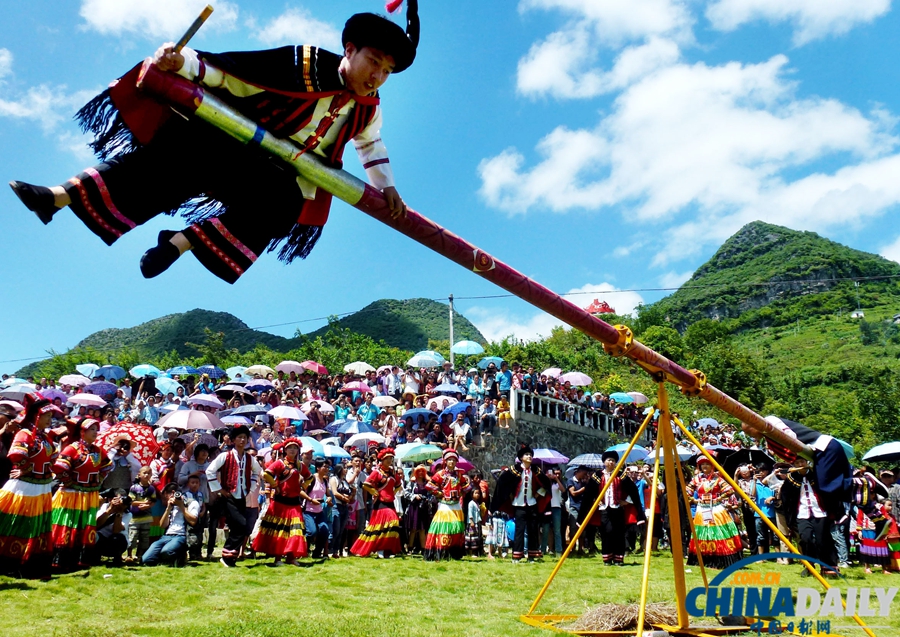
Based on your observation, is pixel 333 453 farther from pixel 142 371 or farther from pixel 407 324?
pixel 407 324

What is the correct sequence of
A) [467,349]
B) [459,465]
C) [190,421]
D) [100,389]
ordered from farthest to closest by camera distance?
[467,349], [100,389], [459,465], [190,421]


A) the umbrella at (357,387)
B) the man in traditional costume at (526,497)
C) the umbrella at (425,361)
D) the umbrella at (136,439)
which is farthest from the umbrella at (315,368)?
the umbrella at (136,439)

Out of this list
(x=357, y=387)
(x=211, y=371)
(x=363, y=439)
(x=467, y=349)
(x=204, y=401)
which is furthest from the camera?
(x=467, y=349)

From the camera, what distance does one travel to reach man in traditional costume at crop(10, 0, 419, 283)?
2830 millimetres

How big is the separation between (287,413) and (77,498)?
650 centimetres

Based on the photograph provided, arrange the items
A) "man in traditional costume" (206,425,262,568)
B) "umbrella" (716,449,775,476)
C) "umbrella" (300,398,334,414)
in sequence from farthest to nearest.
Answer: "umbrella" (300,398,334,414) → "umbrella" (716,449,775,476) → "man in traditional costume" (206,425,262,568)

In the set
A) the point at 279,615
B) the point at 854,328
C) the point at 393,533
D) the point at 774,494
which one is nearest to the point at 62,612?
the point at 279,615

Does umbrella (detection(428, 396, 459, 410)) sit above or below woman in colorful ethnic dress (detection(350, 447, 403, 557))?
above

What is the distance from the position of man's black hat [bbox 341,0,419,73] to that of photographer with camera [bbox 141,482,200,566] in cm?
627

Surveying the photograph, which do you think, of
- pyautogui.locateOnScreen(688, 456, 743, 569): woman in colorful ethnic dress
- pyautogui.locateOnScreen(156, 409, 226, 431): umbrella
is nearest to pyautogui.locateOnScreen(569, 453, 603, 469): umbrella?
pyautogui.locateOnScreen(688, 456, 743, 569): woman in colorful ethnic dress

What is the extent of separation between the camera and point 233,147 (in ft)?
10.1

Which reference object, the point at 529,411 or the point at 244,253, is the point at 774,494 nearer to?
the point at 529,411

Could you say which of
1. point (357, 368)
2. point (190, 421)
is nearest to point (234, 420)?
point (190, 421)

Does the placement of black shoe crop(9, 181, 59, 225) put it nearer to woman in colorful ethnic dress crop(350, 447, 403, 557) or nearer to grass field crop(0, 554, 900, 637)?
grass field crop(0, 554, 900, 637)
